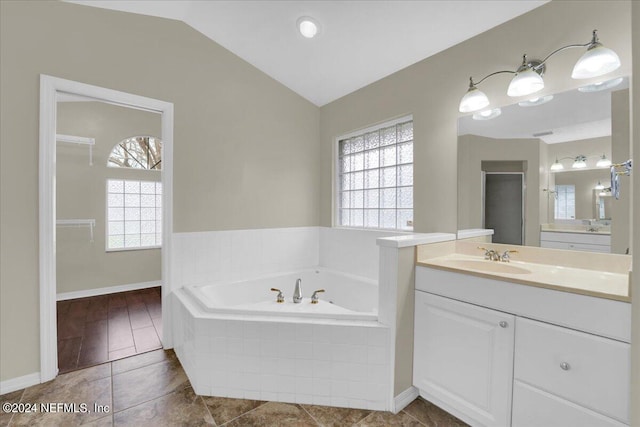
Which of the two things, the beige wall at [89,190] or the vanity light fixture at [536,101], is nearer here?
the vanity light fixture at [536,101]

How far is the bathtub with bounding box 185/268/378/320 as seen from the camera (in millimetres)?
2355

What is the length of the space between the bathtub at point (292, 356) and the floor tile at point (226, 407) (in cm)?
3

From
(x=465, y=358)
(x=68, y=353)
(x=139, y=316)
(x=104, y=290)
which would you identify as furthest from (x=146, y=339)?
(x=465, y=358)

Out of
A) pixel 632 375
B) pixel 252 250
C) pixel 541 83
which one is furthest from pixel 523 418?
pixel 252 250

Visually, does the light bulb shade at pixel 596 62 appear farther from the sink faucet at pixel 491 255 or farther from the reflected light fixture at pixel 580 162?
the sink faucet at pixel 491 255

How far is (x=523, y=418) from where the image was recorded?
4.33ft

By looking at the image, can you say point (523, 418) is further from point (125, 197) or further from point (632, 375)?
point (125, 197)

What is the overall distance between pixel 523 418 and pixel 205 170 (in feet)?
8.56

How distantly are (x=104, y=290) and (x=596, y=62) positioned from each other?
5.14 metres

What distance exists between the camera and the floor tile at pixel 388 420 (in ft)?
5.18

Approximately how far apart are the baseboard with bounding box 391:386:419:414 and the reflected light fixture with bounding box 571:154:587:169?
5.26 ft

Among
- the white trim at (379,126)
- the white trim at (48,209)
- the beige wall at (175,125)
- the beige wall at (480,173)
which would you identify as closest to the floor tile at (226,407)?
the white trim at (48,209)

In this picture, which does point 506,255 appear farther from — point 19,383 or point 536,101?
point 19,383

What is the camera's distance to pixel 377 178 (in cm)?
283
